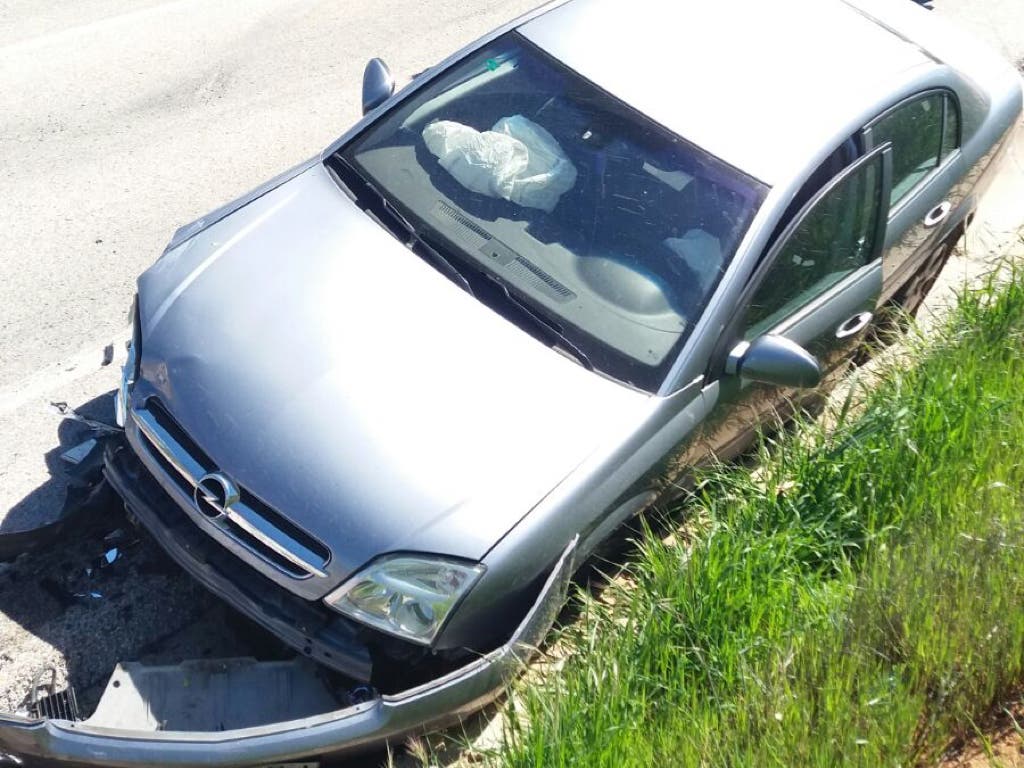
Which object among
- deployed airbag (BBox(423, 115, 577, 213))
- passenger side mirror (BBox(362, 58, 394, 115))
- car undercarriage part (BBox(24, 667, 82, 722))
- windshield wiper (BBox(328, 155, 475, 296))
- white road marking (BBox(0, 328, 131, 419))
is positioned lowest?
car undercarriage part (BBox(24, 667, 82, 722))

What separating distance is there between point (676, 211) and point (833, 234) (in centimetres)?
73

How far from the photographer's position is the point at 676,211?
4.50 m

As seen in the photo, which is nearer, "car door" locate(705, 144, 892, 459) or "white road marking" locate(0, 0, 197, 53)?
"car door" locate(705, 144, 892, 459)

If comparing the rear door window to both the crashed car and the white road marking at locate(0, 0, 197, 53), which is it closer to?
the crashed car

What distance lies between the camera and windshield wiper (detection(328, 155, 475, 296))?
4410 mm

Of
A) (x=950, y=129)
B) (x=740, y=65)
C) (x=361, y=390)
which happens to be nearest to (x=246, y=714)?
(x=361, y=390)

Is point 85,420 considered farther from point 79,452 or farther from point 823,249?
point 823,249

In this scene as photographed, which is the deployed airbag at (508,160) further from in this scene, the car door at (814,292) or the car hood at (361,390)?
the car door at (814,292)

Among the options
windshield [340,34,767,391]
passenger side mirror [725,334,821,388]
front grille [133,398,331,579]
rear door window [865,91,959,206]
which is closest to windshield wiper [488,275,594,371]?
windshield [340,34,767,391]

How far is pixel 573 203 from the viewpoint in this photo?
4.57 metres

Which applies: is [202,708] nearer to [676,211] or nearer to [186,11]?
[676,211]

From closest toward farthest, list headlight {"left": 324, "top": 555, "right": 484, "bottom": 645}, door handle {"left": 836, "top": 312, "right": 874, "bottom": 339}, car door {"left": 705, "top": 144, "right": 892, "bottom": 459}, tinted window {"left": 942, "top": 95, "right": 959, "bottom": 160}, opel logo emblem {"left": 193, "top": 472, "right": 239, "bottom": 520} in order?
headlight {"left": 324, "top": 555, "right": 484, "bottom": 645} < opel logo emblem {"left": 193, "top": 472, "right": 239, "bottom": 520} < car door {"left": 705, "top": 144, "right": 892, "bottom": 459} < door handle {"left": 836, "top": 312, "right": 874, "bottom": 339} < tinted window {"left": 942, "top": 95, "right": 959, "bottom": 160}

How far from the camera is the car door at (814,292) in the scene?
4.48m

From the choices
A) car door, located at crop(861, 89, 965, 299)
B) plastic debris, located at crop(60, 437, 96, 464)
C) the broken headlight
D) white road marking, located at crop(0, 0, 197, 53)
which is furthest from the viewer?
white road marking, located at crop(0, 0, 197, 53)
